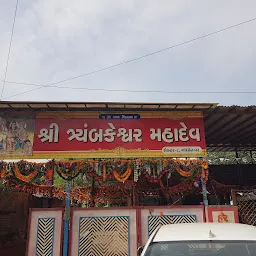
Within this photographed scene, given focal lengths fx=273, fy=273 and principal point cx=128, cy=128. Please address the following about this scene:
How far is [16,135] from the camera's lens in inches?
365

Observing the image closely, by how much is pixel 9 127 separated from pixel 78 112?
241 cm

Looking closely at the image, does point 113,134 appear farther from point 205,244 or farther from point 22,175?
point 205,244

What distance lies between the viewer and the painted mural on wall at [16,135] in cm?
912

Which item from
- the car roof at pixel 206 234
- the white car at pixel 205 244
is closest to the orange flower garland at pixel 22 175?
the car roof at pixel 206 234

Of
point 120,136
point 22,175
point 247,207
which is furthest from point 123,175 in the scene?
point 247,207

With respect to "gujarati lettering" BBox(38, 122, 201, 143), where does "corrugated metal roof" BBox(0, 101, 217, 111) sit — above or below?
above

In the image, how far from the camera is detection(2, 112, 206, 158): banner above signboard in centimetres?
919

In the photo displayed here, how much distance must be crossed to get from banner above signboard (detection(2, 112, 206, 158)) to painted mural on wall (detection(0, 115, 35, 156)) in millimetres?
76

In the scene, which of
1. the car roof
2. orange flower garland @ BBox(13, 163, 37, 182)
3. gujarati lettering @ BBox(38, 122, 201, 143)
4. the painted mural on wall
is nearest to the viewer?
the car roof

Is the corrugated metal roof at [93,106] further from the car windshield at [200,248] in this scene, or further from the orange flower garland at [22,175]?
the car windshield at [200,248]

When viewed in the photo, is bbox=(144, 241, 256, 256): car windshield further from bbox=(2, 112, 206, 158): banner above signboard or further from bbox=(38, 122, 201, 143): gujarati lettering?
bbox=(38, 122, 201, 143): gujarati lettering

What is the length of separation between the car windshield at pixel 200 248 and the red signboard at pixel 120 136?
5760 millimetres

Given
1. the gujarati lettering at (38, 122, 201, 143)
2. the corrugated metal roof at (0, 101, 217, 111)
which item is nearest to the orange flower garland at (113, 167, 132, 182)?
the gujarati lettering at (38, 122, 201, 143)

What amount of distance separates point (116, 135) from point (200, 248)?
20.2ft
